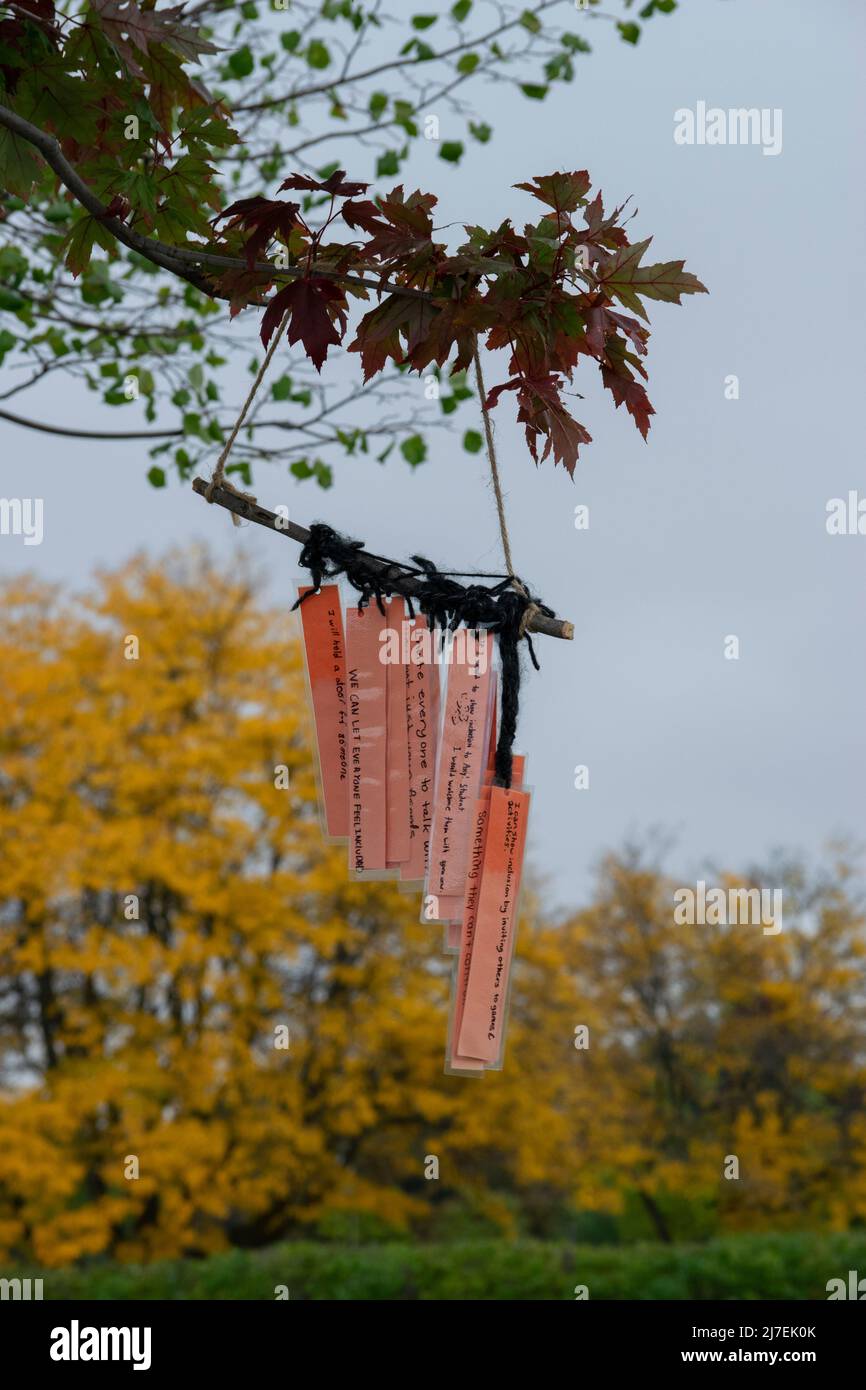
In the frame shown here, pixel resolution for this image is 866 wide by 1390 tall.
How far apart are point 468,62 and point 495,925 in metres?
2.65

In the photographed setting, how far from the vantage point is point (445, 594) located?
5.30 ft

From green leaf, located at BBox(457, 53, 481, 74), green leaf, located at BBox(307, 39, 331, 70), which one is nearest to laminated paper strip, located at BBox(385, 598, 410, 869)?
green leaf, located at BBox(457, 53, 481, 74)

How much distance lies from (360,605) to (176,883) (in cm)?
655

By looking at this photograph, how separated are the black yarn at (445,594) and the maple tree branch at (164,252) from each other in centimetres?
29

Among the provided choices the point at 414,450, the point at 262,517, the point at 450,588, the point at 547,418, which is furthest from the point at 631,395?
the point at 414,450

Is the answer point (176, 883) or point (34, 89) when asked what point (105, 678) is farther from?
point (34, 89)

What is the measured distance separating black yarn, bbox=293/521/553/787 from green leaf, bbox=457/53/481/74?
2263mm

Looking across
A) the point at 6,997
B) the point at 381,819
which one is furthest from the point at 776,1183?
the point at 381,819

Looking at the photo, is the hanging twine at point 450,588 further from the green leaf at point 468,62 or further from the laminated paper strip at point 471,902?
the green leaf at point 468,62

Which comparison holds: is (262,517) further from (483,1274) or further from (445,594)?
(483,1274)

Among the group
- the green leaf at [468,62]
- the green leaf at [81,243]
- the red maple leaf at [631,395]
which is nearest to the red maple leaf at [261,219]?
the green leaf at [81,243]

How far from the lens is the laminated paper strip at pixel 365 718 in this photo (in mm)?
1626

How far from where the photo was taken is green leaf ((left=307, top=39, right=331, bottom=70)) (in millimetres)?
3594

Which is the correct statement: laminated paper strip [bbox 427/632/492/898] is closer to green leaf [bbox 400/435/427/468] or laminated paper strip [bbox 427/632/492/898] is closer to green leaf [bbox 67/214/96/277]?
A: green leaf [bbox 67/214/96/277]
